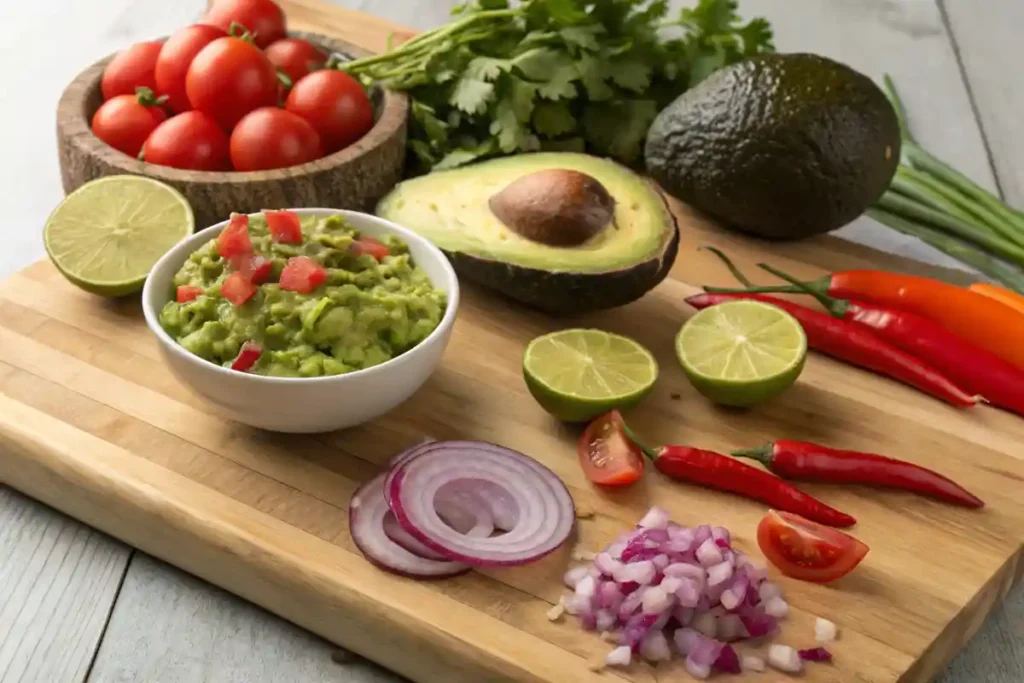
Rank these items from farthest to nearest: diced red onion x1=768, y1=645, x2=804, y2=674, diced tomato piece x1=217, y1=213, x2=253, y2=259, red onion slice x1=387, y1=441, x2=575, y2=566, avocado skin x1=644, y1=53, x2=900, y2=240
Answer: avocado skin x1=644, y1=53, x2=900, y2=240, diced tomato piece x1=217, y1=213, x2=253, y2=259, red onion slice x1=387, y1=441, x2=575, y2=566, diced red onion x1=768, y1=645, x2=804, y2=674

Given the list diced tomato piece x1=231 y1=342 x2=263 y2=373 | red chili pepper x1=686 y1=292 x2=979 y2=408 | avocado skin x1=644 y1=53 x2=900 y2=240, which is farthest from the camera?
avocado skin x1=644 y1=53 x2=900 y2=240

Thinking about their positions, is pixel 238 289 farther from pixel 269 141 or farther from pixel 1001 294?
pixel 1001 294

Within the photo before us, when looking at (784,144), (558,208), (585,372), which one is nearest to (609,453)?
(585,372)

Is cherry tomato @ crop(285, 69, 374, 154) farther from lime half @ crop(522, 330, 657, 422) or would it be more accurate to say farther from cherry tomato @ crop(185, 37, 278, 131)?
lime half @ crop(522, 330, 657, 422)

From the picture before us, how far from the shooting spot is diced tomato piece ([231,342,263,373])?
1.95 meters

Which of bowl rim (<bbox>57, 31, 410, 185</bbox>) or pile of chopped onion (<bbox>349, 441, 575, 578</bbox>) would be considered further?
bowl rim (<bbox>57, 31, 410, 185</bbox>)

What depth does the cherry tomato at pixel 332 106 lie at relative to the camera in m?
2.66

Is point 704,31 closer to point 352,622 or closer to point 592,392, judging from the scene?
point 592,392

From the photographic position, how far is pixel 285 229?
2111 millimetres

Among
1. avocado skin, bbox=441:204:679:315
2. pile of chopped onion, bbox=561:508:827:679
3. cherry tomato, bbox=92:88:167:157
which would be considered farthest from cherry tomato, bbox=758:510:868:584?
cherry tomato, bbox=92:88:167:157

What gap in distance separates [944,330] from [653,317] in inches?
22.1

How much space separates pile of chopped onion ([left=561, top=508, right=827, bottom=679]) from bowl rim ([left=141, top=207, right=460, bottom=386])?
17.5 inches

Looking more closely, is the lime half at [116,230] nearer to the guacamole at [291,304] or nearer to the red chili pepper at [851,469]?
the guacamole at [291,304]

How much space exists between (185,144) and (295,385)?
2.77 feet
